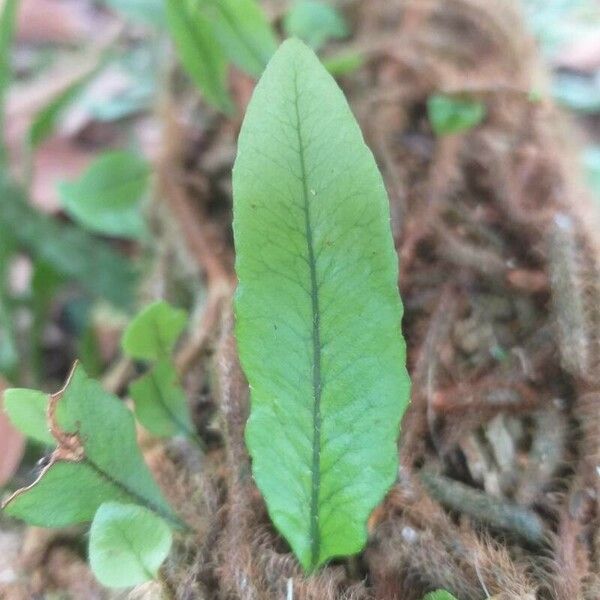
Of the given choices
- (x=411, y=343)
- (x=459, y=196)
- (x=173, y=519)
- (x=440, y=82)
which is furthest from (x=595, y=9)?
(x=173, y=519)

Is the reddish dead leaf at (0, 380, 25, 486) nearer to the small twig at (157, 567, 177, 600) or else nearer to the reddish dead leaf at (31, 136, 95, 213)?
the small twig at (157, 567, 177, 600)

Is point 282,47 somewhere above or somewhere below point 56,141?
above

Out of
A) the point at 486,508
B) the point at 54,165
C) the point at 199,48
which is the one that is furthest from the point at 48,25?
the point at 486,508

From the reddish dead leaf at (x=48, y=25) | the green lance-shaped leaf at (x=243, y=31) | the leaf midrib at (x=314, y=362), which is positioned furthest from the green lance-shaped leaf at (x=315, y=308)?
the reddish dead leaf at (x=48, y=25)

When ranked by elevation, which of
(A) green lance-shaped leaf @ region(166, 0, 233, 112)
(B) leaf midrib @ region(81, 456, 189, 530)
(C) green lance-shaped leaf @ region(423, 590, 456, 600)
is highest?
(A) green lance-shaped leaf @ region(166, 0, 233, 112)

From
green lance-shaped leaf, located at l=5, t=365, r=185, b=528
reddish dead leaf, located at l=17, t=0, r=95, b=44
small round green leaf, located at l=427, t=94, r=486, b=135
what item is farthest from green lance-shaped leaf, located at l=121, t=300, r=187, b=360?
reddish dead leaf, located at l=17, t=0, r=95, b=44

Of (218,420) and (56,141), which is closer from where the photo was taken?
(218,420)

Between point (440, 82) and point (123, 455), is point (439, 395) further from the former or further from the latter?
point (440, 82)
